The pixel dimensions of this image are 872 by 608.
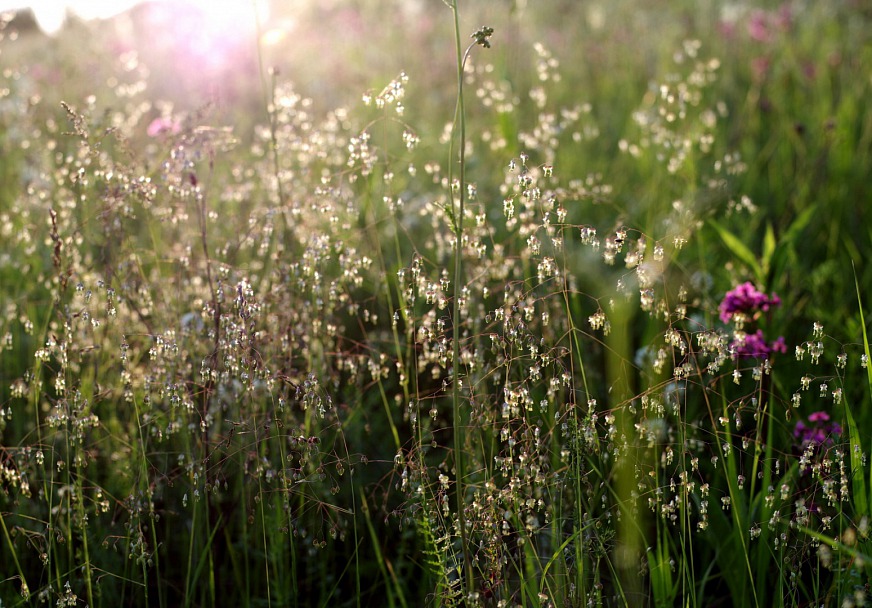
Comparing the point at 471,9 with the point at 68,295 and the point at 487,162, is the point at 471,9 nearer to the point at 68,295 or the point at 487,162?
the point at 487,162

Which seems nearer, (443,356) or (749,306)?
(443,356)

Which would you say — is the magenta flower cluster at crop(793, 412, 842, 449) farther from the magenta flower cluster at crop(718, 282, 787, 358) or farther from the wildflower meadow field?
the magenta flower cluster at crop(718, 282, 787, 358)

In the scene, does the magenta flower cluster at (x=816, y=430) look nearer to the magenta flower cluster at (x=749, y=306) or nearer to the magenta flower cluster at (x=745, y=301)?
the magenta flower cluster at (x=749, y=306)

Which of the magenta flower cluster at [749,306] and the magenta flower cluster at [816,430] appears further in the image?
the magenta flower cluster at [749,306]

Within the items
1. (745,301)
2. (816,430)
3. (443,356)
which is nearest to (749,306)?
(745,301)

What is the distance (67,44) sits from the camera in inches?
230

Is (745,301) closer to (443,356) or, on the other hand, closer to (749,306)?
(749,306)

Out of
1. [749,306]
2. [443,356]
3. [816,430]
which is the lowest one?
[816,430]

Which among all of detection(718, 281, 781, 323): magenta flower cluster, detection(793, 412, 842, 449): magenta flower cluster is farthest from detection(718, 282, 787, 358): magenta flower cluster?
detection(793, 412, 842, 449): magenta flower cluster

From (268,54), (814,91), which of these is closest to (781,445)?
(814,91)

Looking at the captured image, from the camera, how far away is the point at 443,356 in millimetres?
1559

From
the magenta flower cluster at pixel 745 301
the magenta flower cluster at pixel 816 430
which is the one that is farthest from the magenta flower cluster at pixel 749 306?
the magenta flower cluster at pixel 816 430

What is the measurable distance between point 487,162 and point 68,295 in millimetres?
2213

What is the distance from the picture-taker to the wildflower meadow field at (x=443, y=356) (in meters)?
1.55
